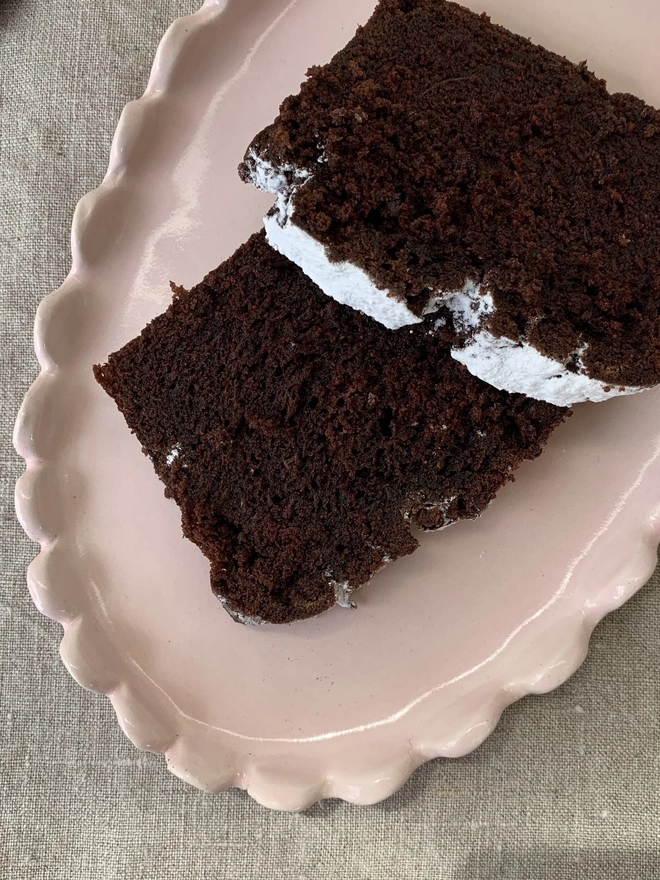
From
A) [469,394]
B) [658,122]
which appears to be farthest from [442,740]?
[658,122]

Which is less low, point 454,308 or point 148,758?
point 454,308

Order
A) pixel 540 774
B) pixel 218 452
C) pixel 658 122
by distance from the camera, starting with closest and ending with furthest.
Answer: pixel 658 122
pixel 218 452
pixel 540 774

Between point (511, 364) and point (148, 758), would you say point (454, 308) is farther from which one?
point (148, 758)

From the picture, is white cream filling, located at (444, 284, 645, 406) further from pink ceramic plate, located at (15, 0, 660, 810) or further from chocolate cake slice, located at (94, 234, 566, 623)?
pink ceramic plate, located at (15, 0, 660, 810)

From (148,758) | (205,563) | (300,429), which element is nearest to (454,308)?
(300,429)

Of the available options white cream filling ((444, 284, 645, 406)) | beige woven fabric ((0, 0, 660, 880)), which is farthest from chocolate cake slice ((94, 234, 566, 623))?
beige woven fabric ((0, 0, 660, 880))

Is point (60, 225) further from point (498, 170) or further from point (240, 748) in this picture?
point (240, 748)
